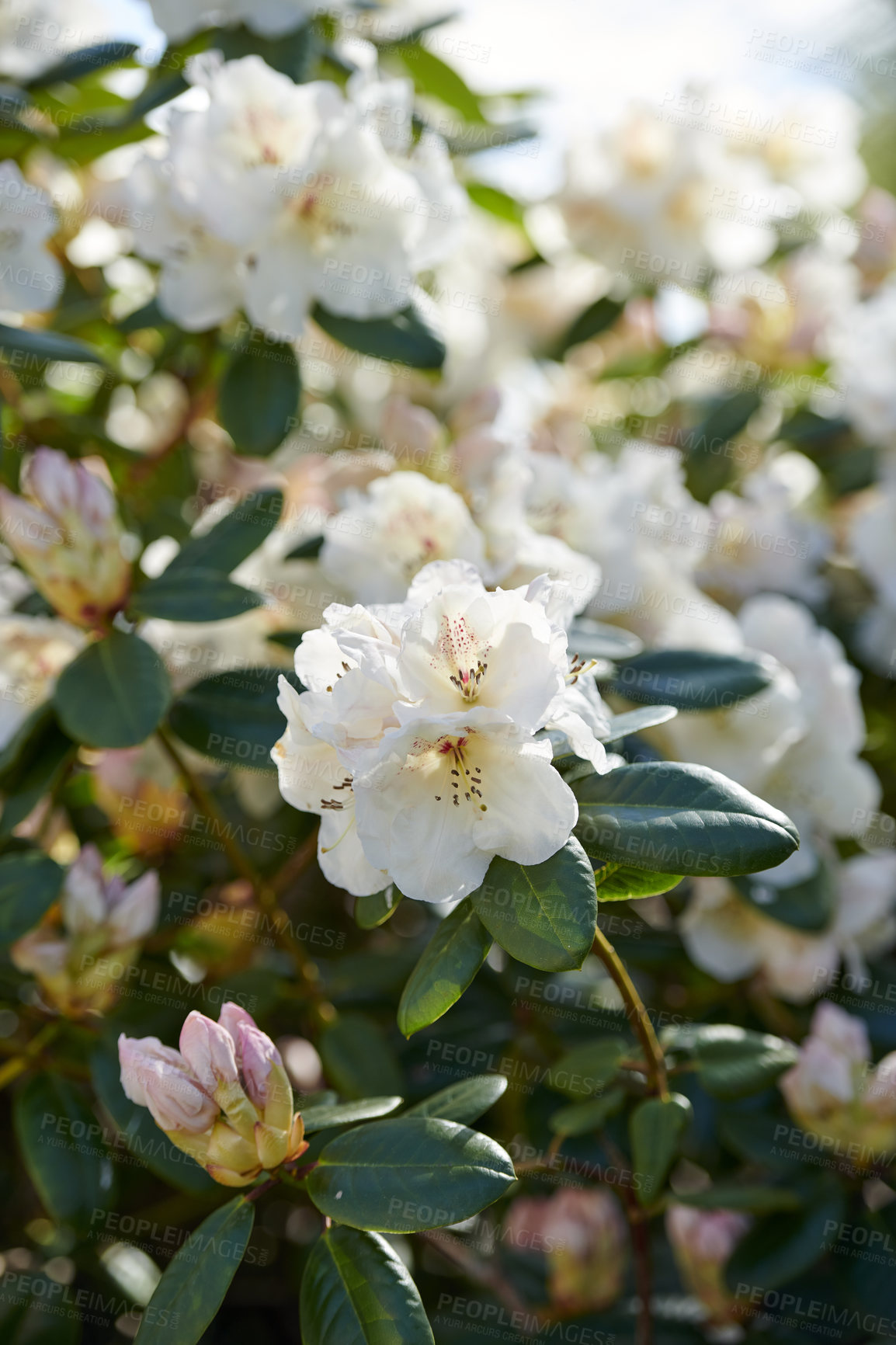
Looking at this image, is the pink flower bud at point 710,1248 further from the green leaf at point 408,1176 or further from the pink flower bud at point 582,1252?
the green leaf at point 408,1176

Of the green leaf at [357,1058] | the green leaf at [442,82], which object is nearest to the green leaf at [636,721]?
the green leaf at [357,1058]

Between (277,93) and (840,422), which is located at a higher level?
(277,93)

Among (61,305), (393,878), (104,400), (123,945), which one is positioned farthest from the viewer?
(104,400)

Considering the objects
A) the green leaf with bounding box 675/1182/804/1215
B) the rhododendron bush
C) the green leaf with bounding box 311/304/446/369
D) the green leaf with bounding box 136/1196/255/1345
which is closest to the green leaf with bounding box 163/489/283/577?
the rhododendron bush

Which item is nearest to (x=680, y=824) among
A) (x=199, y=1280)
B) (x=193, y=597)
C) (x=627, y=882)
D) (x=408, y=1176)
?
(x=627, y=882)

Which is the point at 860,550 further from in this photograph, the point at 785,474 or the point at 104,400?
the point at 104,400

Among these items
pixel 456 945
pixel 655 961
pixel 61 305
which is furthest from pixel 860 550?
pixel 61 305
